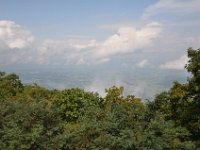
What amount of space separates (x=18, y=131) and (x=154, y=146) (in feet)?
28.2

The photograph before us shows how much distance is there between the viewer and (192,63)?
107ft

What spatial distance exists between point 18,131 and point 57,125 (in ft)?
12.6

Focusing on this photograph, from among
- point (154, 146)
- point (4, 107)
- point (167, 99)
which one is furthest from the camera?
point (167, 99)

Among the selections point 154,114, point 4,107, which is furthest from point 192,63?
point 4,107

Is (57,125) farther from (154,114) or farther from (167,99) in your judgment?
(167,99)

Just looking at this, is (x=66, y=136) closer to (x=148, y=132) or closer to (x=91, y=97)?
(x=148, y=132)

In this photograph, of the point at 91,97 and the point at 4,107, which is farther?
the point at 91,97

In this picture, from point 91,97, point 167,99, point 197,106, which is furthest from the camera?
point 91,97

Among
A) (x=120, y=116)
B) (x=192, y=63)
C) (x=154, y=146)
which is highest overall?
(x=192, y=63)

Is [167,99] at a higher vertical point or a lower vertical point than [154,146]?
higher

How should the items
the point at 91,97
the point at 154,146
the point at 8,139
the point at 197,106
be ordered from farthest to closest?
the point at 91,97
the point at 197,106
the point at 8,139
the point at 154,146

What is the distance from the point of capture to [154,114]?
2614 centimetres

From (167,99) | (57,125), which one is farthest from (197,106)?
(57,125)

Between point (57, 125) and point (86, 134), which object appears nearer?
point (86, 134)
